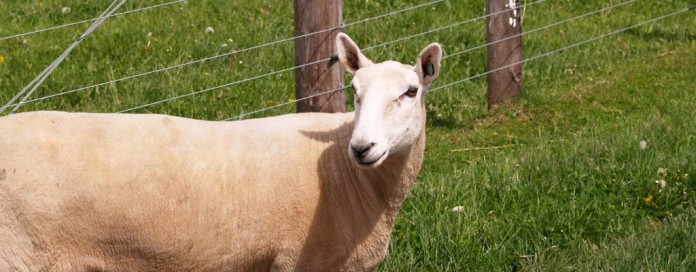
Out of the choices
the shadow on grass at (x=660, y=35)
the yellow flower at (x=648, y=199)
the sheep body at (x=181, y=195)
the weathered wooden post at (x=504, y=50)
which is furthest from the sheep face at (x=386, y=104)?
the shadow on grass at (x=660, y=35)

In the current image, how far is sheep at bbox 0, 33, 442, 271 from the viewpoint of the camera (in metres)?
4.10

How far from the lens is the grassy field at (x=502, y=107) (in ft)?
18.2

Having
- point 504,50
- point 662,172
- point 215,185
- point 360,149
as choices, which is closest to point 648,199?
point 662,172

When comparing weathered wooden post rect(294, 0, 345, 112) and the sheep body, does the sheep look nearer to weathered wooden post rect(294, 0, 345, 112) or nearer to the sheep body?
the sheep body

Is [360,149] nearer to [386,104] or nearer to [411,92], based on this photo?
[386,104]

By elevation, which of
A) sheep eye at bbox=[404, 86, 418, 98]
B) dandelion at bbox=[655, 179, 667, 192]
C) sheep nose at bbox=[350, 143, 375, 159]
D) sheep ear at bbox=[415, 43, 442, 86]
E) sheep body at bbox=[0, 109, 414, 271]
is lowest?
dandelion at bbox=[655, 179, 667, 192]

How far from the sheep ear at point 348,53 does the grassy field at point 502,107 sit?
117cm

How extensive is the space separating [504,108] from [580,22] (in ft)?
7.95

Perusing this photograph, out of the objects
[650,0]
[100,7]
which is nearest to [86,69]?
[100,7]

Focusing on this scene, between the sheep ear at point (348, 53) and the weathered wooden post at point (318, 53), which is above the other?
the sheep ear at point (348, 53)

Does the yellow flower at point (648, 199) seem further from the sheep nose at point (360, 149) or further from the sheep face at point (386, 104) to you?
the sheep nose at point (360, 149)

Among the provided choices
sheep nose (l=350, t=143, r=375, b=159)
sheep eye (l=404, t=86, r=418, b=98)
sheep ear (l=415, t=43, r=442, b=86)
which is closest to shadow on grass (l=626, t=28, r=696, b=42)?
sheep ear (l=415, t=43, r=442, b=86)

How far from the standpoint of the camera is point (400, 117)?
172 inches

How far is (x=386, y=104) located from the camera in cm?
432
